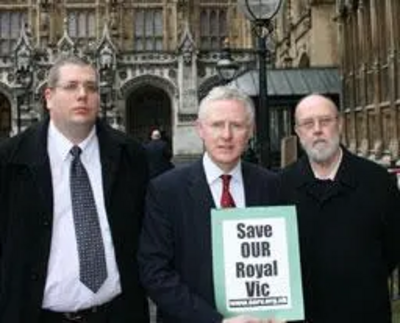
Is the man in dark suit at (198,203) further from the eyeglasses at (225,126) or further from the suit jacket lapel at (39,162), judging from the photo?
the suit jacket lapel at (39,162)

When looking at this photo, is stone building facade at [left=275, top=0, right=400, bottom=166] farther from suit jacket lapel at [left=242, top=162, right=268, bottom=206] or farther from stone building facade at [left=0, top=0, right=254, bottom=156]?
suit jacket lapel at [left=242, top=162, right=268, bottom=206]

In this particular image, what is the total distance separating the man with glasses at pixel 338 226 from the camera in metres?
4.00

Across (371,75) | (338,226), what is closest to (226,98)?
(338,226)

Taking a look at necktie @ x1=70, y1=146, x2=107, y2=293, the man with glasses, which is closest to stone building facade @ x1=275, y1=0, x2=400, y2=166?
the man with glasses

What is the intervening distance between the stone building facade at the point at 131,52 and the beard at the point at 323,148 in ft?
85.8

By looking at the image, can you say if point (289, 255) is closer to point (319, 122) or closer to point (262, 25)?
point (319, 122)

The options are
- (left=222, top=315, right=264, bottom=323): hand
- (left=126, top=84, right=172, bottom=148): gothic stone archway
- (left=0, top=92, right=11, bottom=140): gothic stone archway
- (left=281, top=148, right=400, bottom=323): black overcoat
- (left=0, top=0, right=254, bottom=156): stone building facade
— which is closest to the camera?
(left=222, top=315, right=264, bottom=323): hand

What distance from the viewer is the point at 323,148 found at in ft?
13.4

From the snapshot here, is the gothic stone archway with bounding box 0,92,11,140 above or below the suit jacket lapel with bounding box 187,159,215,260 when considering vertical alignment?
above

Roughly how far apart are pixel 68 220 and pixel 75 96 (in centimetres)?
61

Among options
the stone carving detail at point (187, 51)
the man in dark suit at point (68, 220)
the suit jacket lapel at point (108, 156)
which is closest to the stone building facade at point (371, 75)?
the suit jacket lapel at point (108, 156)

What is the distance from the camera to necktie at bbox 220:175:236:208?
12.0ft

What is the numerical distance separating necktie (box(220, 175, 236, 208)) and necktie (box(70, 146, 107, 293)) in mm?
657

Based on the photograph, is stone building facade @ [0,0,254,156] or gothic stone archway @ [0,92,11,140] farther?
gothic stone archway @ [0,92,11,140]
